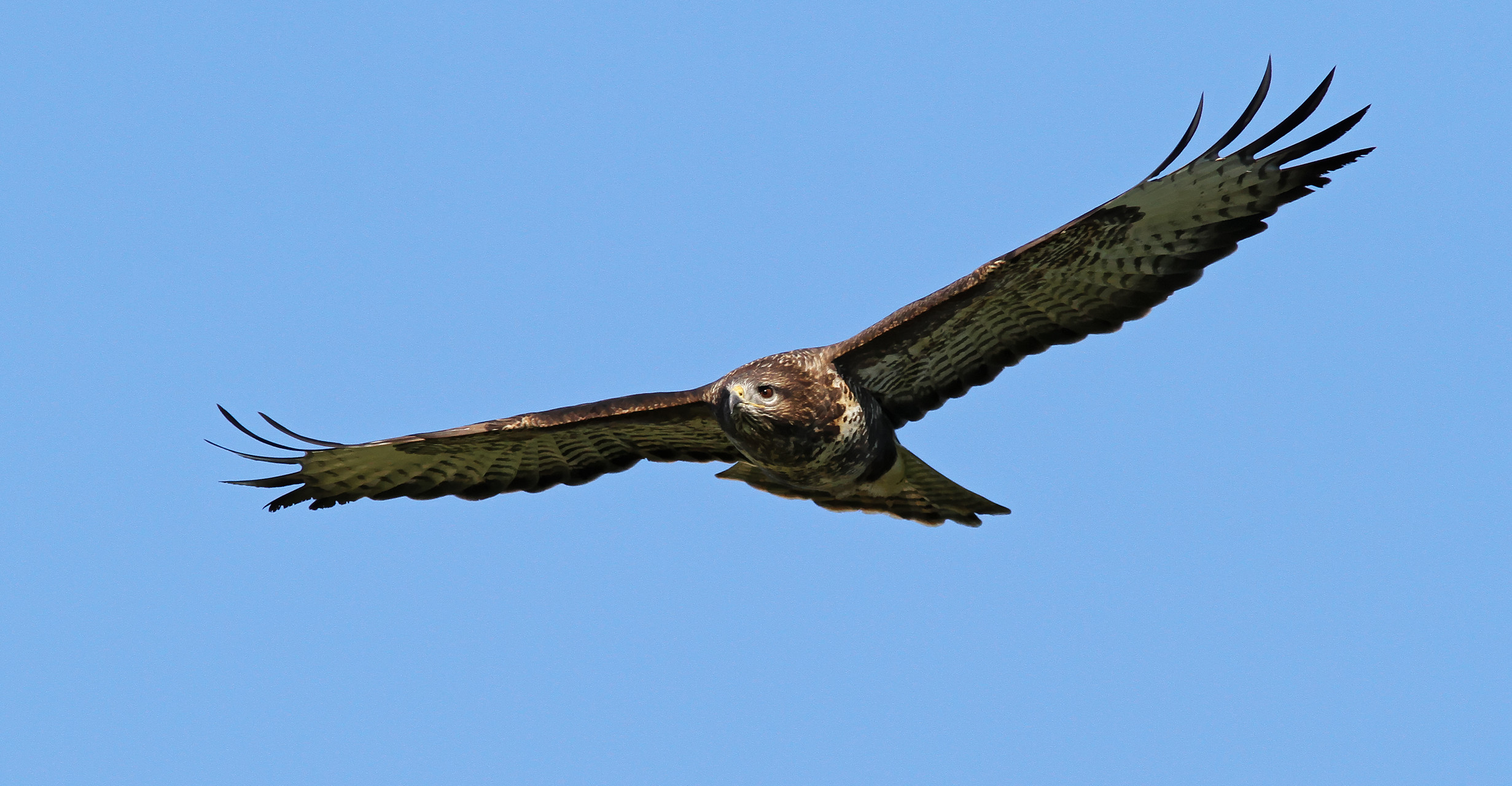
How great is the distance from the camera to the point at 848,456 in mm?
9430

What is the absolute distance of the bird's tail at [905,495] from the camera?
1005cm

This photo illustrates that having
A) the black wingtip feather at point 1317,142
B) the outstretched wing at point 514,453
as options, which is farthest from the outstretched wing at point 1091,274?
the outstretched wing at point 514,453

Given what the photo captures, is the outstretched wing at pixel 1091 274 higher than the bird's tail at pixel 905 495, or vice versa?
the outstretched wing at pixel 1091 274

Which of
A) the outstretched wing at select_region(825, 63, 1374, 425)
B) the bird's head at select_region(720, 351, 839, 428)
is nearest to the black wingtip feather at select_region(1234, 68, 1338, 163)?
the outstretched wing at select_region(825, 63, 1374, 425)

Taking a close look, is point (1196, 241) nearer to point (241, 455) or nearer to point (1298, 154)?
point (1298, 154)

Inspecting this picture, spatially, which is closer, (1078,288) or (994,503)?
(1078,288)

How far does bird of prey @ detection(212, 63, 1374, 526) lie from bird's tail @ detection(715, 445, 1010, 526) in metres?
0.01

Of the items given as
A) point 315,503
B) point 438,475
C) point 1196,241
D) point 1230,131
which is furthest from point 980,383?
point 315,503

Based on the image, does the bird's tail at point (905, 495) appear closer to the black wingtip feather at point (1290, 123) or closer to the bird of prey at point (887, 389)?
the bird of prey at point (887, 389)

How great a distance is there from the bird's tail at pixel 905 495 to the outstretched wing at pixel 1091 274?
0.44m

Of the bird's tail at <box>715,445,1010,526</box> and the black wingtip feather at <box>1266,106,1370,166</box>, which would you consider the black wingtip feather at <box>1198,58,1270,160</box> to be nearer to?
the black wingtip feather at <box>1266,106,1370,166</box>

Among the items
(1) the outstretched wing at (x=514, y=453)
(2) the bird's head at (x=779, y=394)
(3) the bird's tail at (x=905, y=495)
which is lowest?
(3) the bird's tail at (x=905, y=495)

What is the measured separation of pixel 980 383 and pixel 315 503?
4477 millimetres

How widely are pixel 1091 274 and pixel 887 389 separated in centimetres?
144
